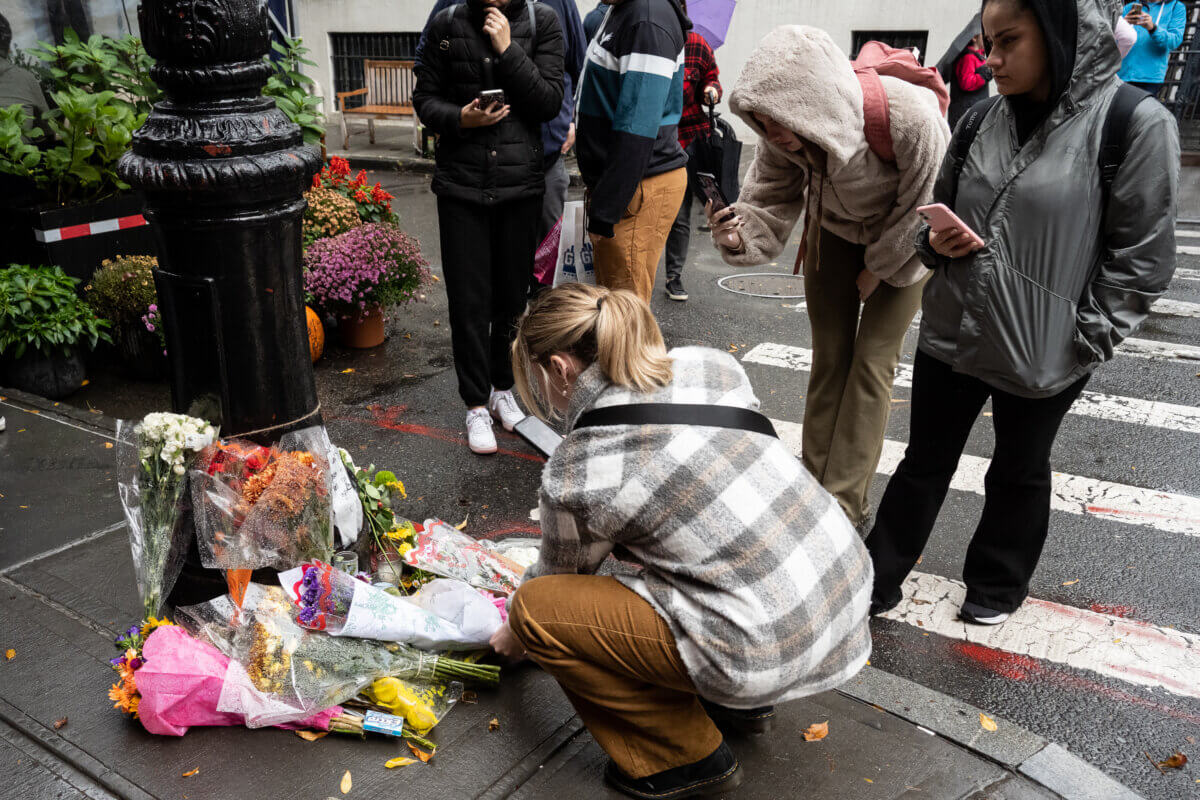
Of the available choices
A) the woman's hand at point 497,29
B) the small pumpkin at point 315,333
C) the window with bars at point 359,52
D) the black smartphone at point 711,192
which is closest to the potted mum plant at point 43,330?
the small pumpkin at point 315,333

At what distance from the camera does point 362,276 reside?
5637 mm

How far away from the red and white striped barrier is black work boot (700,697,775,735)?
4463 mm

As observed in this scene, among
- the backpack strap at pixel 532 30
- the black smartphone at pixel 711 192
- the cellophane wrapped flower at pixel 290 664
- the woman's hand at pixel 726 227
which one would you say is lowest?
the cellophane wrapped flower at pixel 290 664

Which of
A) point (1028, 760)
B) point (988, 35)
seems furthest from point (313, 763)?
point (988, 35)

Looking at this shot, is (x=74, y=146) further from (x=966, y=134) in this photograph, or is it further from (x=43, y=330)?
(x=966, y=134)

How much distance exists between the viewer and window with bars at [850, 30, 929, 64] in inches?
550

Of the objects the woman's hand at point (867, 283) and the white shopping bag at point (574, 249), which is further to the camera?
the white shopping bag at point (574, 249)

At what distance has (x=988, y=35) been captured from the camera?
2.69m

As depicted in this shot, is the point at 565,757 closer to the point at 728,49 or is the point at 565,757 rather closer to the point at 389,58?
the point at 728,49

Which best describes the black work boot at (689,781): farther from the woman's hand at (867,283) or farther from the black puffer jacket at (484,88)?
the black puffer jacket at (484,88)

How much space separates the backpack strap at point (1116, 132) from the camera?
2.54 meters

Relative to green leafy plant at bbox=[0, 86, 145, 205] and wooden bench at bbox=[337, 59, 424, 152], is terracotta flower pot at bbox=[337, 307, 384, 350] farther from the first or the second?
wooden bench at bbox=[337, 59, 424, 152]

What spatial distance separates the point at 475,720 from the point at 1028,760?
147 cm

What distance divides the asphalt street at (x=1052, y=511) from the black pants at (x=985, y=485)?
19 cm
